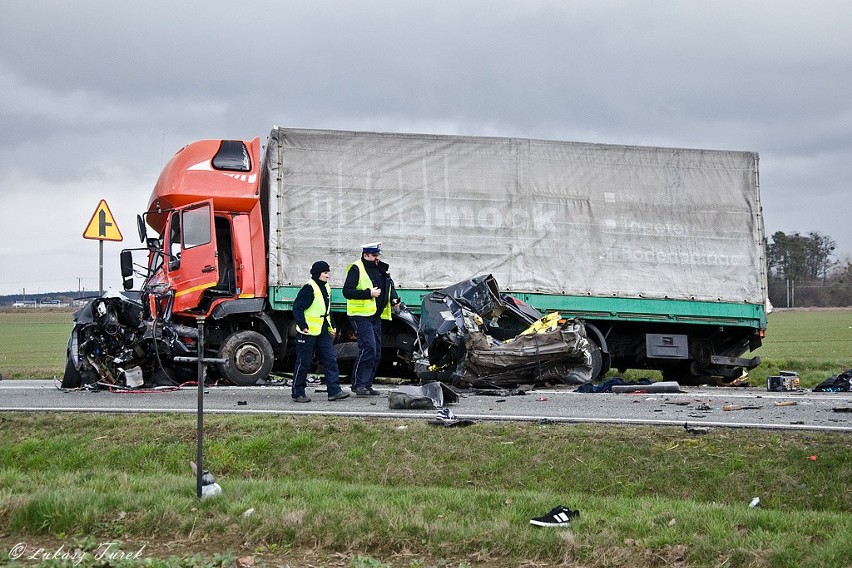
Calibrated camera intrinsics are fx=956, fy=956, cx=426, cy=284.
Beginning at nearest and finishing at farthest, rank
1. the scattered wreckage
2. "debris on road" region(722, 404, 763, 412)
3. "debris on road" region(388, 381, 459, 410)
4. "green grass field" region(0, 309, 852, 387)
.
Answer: "debris on road" region(722, 404, 763, 412) → "debris on road" region(388, 381, 459, 410) → the scattered wreckage → "green grass field" region(0, 309, 852, 387)

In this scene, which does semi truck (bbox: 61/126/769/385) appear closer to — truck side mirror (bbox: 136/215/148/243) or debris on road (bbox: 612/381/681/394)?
truck side mirror (bbox: 136/215/148/243)

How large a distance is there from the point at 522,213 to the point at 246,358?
4531mm

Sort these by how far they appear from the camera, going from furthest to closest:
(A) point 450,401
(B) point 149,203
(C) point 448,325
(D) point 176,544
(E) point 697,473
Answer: (B) point 149,203
(C) point 448,325
(A) point 450,401
(E) point 697,473
(D) point 176,544

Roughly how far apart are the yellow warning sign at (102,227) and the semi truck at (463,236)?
476mm

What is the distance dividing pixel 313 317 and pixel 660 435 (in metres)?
4.34

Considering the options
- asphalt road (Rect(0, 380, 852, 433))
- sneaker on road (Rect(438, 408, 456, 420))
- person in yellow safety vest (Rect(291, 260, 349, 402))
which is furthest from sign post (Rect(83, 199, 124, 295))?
sneaker on road (Rect(438, 408, 456, 420))

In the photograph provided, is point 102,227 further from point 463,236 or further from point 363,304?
point 463,236

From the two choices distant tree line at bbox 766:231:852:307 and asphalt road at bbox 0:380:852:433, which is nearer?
asphalt road at bbox 0:380:852:433

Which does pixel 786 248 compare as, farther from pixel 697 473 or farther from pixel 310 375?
pixel 697 473

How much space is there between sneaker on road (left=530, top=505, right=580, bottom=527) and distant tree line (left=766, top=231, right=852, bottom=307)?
7215cm

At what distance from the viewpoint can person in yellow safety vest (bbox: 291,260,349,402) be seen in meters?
10.5

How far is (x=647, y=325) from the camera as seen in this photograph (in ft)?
47.4

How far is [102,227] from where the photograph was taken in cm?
1367

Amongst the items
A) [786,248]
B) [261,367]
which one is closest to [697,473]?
[261,367]
